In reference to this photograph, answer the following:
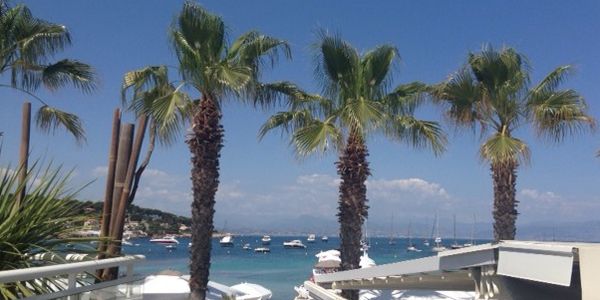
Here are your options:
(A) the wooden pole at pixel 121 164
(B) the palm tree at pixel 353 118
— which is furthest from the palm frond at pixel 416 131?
(A) the wooden pole at pixel 121 164

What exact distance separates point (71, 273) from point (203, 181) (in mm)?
9123

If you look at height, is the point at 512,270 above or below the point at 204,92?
below

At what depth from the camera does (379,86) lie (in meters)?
16.2

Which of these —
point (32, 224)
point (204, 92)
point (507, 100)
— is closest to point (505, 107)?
point (507, 100)

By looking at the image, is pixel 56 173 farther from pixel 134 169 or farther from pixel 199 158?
pixel 199 158

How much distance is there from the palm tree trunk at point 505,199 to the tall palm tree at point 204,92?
6.30 meters

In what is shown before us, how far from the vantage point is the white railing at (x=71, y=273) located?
4355 mm

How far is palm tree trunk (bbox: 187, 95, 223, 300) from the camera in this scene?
14.2m

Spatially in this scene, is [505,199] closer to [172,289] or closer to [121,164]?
[172,289]

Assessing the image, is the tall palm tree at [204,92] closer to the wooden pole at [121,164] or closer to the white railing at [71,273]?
the wooden pole at [121,164]

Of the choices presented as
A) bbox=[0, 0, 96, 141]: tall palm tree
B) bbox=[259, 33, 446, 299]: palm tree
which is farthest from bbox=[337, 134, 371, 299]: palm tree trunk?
bbox=[0, 0, 96, 141]: tall palm tree

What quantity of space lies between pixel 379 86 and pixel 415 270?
9744mm

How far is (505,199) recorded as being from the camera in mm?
15453

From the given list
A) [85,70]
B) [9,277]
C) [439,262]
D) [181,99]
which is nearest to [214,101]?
[181,99]
